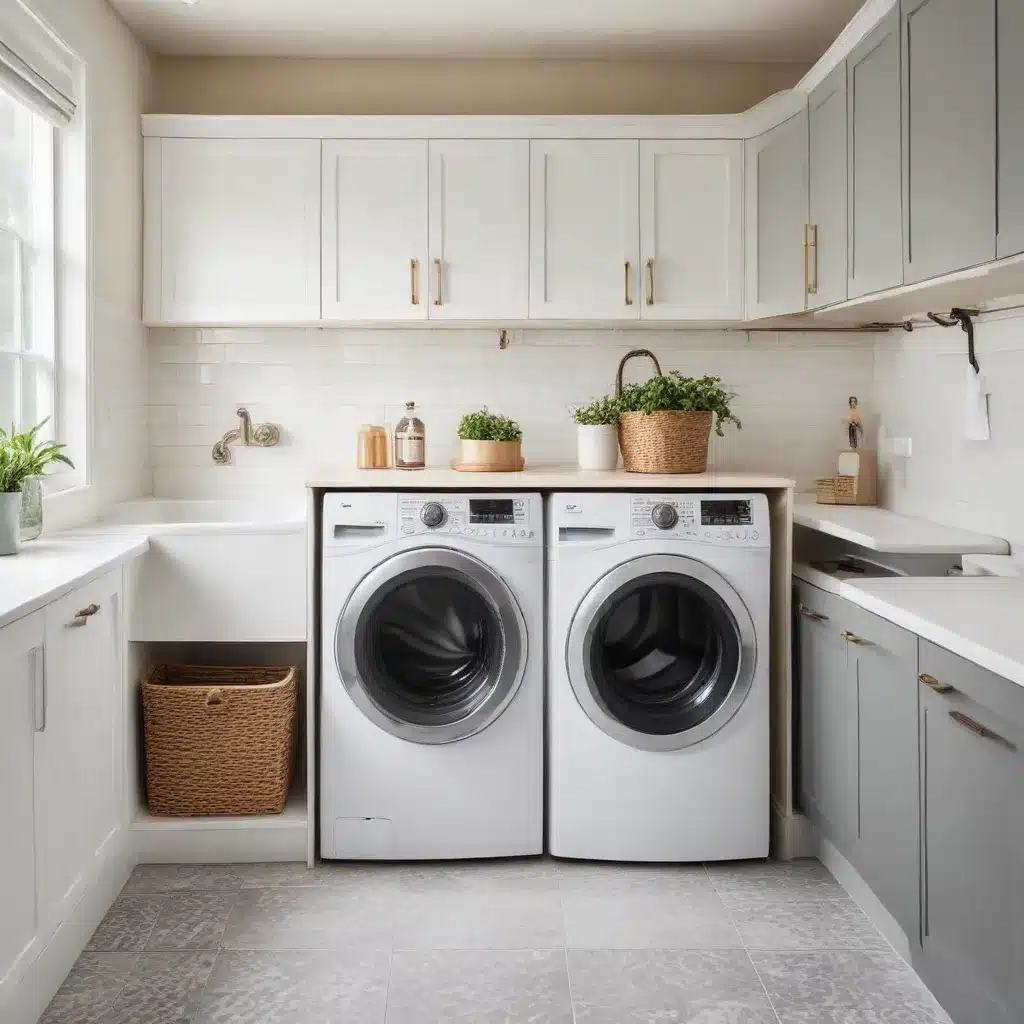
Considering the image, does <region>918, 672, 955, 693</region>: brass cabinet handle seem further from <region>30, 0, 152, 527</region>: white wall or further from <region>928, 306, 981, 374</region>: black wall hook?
<region>30, 0, 152, 527</region>: white wall

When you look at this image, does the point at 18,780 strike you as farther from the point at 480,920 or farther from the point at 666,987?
the point at 666,987

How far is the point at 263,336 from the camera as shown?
3.73 meters

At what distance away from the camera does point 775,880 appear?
292cm

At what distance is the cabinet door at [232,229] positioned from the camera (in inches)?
135

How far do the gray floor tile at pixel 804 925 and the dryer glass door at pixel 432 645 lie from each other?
0.85 metres

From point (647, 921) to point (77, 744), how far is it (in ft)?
4.76

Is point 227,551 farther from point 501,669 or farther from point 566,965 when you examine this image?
point 566,965

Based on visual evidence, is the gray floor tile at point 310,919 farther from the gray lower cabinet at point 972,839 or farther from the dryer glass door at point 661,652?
the gray lower cabinet at point 972,839

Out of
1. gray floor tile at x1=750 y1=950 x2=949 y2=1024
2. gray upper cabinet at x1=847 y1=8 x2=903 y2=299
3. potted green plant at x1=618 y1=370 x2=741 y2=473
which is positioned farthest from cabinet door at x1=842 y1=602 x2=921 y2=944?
gray upper cabinet at x1=847 y1=8 x2=903 y2=299

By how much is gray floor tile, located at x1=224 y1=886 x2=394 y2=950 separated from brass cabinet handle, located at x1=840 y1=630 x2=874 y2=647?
134 cm

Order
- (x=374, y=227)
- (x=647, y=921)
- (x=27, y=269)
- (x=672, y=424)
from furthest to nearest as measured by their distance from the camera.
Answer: (x=374, y=227) < (x=672, y=424) < (x=27, y=269) < (x=647, y=921)

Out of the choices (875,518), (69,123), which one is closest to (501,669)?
(875,518)

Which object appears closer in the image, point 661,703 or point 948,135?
point 948,135

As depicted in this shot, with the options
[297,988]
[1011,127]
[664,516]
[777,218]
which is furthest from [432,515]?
[1011,127]
